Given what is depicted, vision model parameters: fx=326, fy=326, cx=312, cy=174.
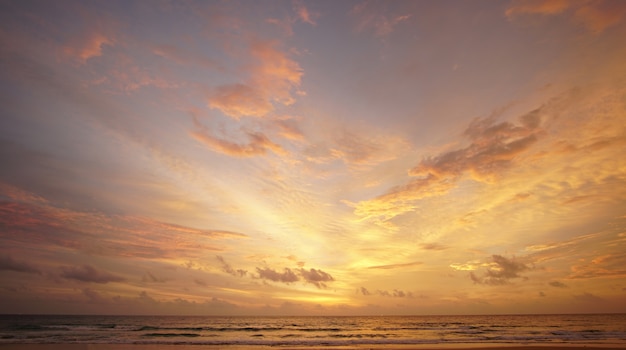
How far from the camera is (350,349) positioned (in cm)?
3022

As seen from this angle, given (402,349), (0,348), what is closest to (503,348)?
(402,349)

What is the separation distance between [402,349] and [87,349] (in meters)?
29.3

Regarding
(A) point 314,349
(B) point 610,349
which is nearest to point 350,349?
(A) point 314,349

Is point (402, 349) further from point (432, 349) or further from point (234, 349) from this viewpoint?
point (234, 349)

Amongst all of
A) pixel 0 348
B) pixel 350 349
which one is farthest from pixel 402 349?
pixel 0 348

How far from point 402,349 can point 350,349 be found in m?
4.68

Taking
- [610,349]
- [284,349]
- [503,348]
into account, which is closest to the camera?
[610,349]

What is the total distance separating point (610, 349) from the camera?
2677cm

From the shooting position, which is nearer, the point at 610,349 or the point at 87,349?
the point at 610,349

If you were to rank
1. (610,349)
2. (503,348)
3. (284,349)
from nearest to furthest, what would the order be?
(610,349)
(503,348)
(284,349)

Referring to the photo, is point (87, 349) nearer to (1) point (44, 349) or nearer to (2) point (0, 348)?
(1) point (44, 349)

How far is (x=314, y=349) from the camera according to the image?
30297 mm

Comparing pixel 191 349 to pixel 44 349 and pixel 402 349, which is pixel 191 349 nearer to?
pixel 44 349

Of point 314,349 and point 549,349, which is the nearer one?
point 549,349
